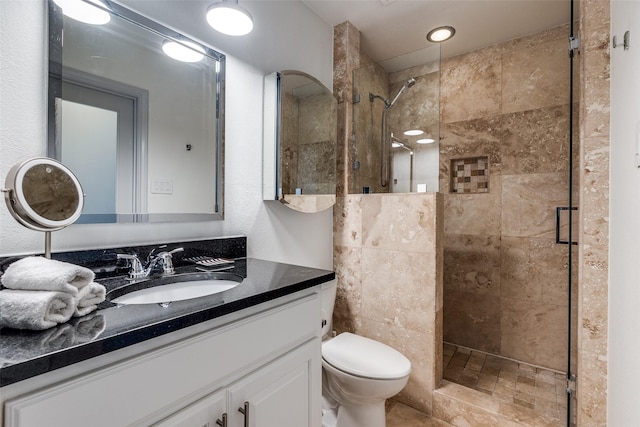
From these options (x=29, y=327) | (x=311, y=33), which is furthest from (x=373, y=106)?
(x=29, y=327)

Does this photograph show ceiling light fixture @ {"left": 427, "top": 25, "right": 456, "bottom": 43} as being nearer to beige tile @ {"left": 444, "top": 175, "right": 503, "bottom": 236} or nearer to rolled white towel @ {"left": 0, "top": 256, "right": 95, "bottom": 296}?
beige tile @ {"left": 444, "top": 175, "right": 503, "bottom": 236}

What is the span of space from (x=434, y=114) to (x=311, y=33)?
38.4 inches

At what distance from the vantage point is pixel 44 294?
623 mm

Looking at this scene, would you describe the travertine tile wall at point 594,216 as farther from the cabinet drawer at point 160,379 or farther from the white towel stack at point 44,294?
the white towel stack at point 44,294

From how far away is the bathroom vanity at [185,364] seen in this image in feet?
1.76

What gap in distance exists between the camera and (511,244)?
235cm

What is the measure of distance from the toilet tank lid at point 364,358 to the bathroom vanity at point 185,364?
356mm

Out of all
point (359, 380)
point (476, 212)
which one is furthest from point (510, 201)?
point (359, 380)

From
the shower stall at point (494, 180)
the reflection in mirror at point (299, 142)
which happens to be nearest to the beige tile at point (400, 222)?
the shower stall at point (494, 180)

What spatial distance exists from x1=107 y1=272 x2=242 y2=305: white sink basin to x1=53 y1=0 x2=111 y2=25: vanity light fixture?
3.02 feet

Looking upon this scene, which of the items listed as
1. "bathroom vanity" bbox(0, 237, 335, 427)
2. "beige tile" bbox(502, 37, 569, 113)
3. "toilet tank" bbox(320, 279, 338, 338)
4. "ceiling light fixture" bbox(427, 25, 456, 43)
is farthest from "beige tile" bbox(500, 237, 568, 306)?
"bathroom vanity" bbox(0, 237, 335, 427)

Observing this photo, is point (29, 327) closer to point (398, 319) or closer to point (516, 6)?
point (398, 319)

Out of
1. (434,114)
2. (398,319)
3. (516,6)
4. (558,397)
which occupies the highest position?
(516,6)

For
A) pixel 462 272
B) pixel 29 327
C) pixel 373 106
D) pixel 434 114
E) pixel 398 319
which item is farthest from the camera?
pixel 462 272
